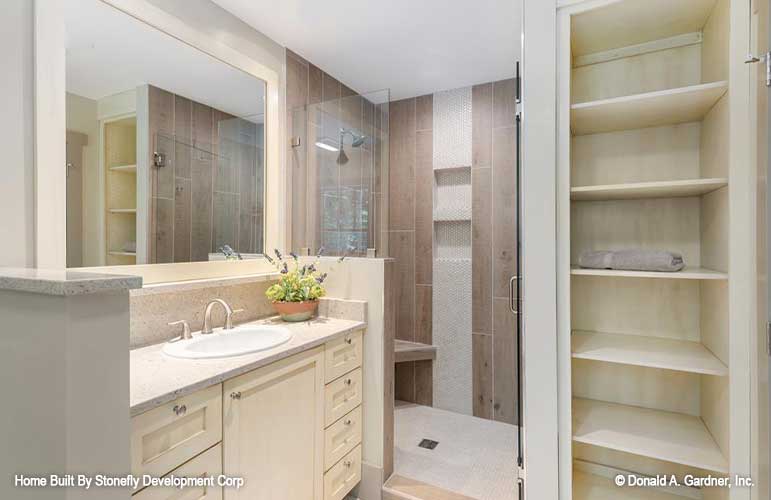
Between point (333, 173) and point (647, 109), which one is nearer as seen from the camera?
point (647, 109)

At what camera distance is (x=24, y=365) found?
0.79 metres

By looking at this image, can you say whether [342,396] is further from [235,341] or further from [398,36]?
[398,36]

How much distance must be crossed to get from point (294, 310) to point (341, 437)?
0.68 meters

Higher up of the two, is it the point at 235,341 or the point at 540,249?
the point at 540,249

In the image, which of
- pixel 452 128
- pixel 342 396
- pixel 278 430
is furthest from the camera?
pixel 452 128

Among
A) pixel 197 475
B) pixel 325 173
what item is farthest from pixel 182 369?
pixel 325 173

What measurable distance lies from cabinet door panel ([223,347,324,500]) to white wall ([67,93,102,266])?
80 centimetres

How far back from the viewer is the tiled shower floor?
7.01 feet

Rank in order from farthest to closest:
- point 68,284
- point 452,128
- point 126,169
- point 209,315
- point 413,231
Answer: point 413,231 < point 452,128 < point 209,315 < point 126,169 < point 68,284

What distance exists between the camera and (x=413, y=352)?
9.85 feet

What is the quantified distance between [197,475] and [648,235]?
1906mm

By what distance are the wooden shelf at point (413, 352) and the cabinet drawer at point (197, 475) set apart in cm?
179

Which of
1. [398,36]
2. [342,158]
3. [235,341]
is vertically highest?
[398,36]

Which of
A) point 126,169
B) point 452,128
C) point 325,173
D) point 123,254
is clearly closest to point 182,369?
point 123,254
